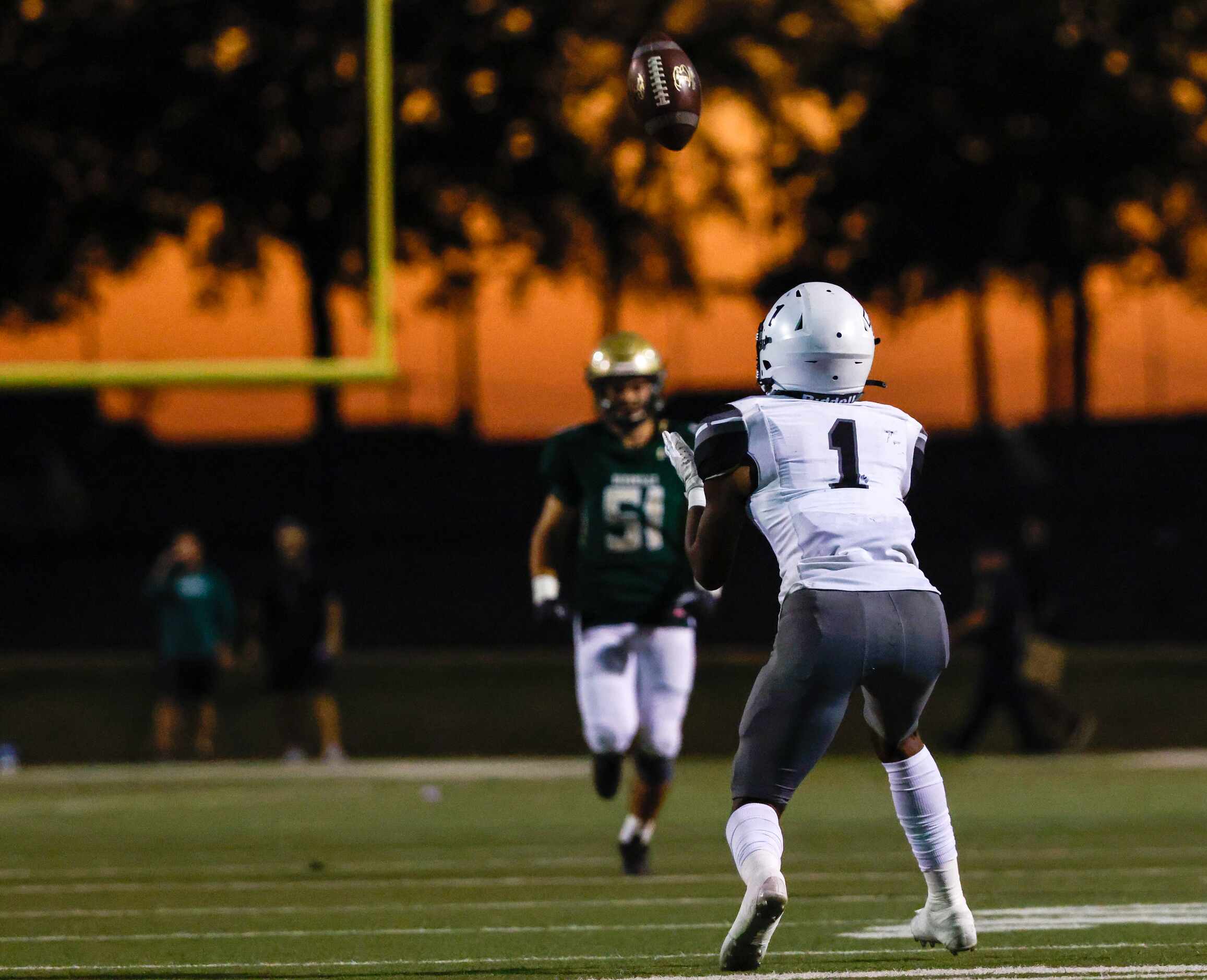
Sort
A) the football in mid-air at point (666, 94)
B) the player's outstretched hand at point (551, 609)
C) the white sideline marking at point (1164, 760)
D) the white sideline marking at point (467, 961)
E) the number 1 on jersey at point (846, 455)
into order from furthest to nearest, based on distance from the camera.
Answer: the white sideline marking at point (1164, 760) < the player's outstretched hand at point (551, 609) < the football in mid-air at point (666, 94) < the white sideline marking at point (467, 961) < the number 1 on jersey at point (846, 455)

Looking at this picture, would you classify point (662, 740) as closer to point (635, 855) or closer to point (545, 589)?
point (635, 855)

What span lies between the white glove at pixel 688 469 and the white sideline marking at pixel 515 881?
2.87m

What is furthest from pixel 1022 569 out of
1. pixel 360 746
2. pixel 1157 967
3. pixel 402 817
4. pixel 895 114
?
pixel 895 114

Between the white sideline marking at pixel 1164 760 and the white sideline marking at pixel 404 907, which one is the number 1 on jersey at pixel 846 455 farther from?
the white sideline marking at pixel 1164 760

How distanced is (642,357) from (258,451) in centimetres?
2933

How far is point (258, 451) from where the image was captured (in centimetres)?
3709

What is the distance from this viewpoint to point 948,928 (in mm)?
5289

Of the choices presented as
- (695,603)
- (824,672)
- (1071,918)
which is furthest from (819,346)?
(695,603)

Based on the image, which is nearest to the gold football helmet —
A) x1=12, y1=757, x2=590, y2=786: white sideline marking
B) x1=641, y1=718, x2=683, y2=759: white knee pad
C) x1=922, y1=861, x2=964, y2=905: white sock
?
x1=641, y1=718, x2=683, y2=759: white knee pad

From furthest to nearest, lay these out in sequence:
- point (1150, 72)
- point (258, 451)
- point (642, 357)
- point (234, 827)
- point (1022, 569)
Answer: point (258, 451)
point (1150, 72)
point (1022, 569)
point (234, 827)
point (642, 357)

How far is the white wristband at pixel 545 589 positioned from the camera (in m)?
Answer: 8.56

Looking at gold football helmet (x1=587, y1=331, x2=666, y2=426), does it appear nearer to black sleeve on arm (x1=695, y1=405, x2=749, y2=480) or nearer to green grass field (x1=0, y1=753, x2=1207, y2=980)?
green grass field (x1=0, y1=753, x2=1207, y2=980)

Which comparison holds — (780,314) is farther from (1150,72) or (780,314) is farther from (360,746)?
(1150,72)

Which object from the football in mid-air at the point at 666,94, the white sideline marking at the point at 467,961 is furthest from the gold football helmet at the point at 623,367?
the white sideline marking at the point at 467,961
